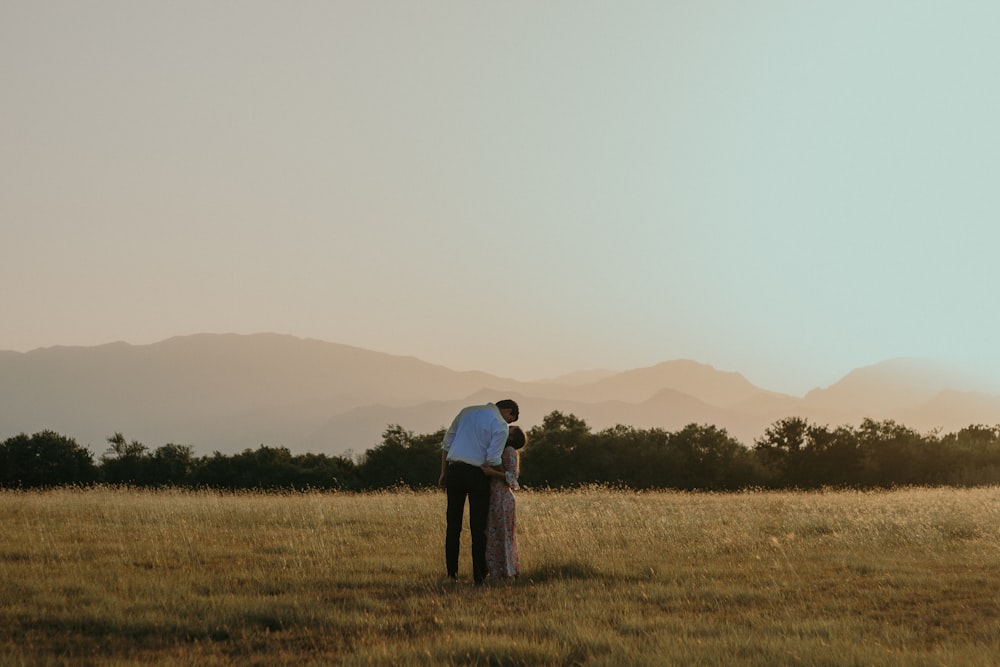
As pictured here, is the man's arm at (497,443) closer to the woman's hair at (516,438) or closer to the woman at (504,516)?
the woman at (504,516)

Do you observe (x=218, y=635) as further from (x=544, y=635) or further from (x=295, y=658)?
(x=544, y=635)

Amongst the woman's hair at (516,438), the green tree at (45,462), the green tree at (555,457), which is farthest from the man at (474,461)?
the green tree at (45,462)

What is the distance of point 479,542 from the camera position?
39.5ft

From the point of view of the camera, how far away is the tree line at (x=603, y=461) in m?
51.8

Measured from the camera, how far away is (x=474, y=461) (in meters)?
12.2

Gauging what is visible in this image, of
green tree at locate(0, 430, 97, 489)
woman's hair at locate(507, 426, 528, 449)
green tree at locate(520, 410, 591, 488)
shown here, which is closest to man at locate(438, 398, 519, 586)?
woman's hair at locate(507, 426, 528, 449)

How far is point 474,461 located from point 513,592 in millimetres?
1831

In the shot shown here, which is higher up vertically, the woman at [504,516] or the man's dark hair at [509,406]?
the man's dark hair at [509,406]

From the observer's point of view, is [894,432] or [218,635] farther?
[894,432]

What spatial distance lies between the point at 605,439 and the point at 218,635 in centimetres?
4816

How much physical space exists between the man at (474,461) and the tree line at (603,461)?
39709mm

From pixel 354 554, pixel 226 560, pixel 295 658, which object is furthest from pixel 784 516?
pixel 295 658

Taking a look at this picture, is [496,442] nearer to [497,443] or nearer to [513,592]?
[497,443]

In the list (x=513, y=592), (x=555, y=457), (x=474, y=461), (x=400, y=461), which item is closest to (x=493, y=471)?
(x=474, y=461)
